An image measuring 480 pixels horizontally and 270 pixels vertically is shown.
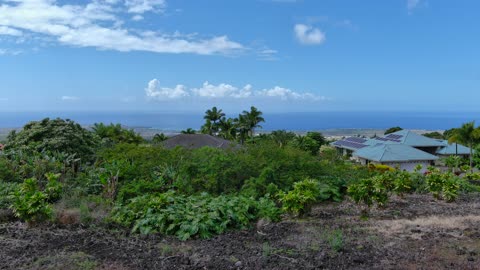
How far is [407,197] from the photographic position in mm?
9062

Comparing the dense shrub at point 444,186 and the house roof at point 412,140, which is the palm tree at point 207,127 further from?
the dense shrub at point 444,186

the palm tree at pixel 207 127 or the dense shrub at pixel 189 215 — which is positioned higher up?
the palm tree at pixel 207 127

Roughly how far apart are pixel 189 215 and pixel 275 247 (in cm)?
159

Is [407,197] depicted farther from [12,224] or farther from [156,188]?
[12,224]

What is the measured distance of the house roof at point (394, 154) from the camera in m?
32.2

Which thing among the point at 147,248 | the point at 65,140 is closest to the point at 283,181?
the point at 147,248

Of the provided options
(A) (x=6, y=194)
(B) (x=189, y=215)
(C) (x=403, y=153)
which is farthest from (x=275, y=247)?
(C) (x=403, y=153)

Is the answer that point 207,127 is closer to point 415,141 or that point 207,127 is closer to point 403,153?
point 403,153

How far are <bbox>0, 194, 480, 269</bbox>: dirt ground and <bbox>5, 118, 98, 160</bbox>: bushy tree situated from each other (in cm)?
859

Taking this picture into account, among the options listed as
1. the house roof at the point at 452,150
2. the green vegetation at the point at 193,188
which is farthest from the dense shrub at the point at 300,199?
the house roof at the point at 452,150

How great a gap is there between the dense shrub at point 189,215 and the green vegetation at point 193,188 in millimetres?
15

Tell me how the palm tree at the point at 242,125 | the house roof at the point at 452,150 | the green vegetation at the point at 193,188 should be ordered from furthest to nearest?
the palm tree at the point at 242,125 < the house roof at the point at 452,150 < the green vegetation at the point at 193,188

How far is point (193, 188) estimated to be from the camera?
28.3ft

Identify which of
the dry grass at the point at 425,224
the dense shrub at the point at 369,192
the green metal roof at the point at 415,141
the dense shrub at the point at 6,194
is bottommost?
the green metal roof at the point at 415,141
